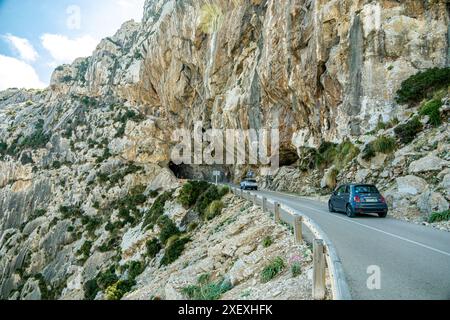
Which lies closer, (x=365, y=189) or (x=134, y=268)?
(x=365, y=189)

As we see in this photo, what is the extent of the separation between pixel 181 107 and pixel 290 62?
28822 millimetres

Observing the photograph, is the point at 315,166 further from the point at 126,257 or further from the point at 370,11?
the point at 126,257

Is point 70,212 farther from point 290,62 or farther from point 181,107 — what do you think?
point 290,62

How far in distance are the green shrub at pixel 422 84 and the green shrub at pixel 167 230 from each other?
18628 millimetres

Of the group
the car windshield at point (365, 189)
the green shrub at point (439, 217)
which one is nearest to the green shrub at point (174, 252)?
the car windshield at point (365, 189)

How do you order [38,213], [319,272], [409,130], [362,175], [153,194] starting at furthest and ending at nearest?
[38,213]
[153,194]
[362,175]
[409,130]
[319,272]

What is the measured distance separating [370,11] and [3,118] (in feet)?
308

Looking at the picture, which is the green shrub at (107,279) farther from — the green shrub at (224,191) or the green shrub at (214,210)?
the green shrub at (224,191)

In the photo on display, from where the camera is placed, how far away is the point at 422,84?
20625 mm

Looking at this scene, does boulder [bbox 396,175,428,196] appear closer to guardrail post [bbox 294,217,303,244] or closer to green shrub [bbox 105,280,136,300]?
guardrail post [bbox 294,217,303,244]

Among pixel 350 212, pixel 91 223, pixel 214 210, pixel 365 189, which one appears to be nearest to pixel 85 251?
pixel 91 223

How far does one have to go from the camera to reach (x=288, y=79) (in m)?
32.0

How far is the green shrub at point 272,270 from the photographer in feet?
25.1
